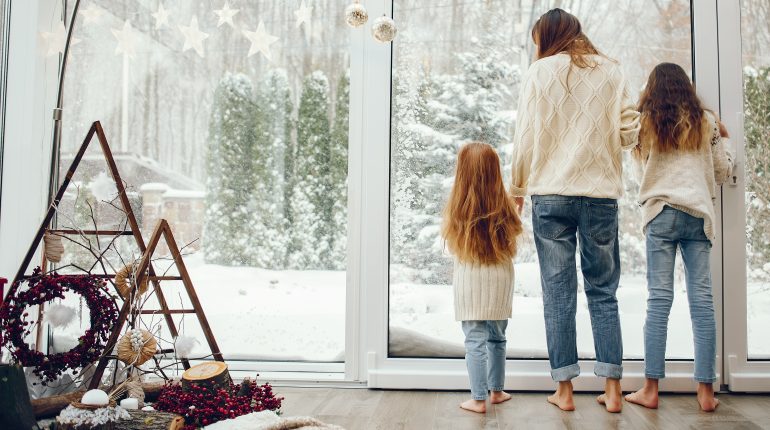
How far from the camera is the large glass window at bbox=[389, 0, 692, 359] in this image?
2660mm

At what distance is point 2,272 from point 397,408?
179 centimetres

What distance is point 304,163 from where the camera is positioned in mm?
2795

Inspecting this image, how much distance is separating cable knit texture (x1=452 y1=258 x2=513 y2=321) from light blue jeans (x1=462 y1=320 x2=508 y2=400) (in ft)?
0.18

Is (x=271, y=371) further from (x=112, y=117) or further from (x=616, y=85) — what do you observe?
(x=616, y=85)

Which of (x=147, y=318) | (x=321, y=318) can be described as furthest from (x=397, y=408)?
(x=147, y=318)

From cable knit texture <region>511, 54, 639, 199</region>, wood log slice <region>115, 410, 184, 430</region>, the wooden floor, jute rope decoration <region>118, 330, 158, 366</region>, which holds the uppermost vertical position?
cable knit texture <region>511, 54, 639, 199</region>

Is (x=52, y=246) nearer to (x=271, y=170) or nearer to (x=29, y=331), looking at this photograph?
(x=29, y=331)

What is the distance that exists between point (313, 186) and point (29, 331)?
121 cm

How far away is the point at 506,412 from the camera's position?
2.24 meters

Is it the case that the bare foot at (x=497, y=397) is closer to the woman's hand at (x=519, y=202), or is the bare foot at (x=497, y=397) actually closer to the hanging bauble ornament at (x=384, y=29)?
the woman's hand at (x=519, y=202)

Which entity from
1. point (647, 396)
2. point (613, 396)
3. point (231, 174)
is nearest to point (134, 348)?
point (231, 174)

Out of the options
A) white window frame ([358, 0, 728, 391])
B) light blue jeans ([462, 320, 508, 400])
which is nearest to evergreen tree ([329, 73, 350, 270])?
white window frame ([358, 0, 728, 391])

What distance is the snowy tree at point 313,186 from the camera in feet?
9.15

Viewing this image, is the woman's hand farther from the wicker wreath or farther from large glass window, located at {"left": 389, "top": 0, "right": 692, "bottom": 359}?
the wicker wreath
